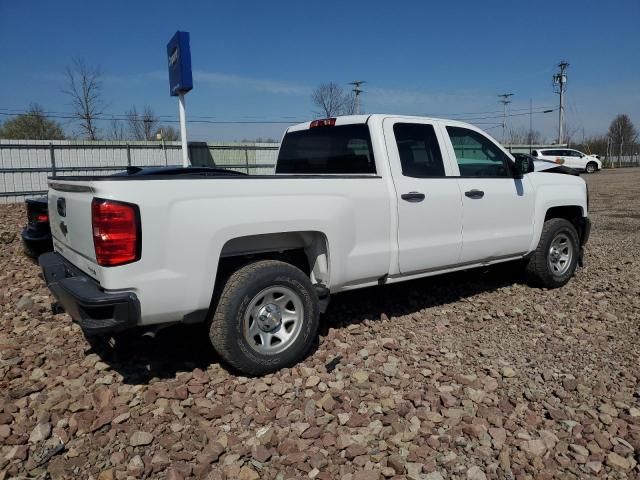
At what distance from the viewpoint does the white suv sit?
33.3 meters

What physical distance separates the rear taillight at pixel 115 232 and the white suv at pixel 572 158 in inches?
1293

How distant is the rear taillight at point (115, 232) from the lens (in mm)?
2963

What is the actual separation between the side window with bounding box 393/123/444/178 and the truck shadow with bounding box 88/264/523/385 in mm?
1442

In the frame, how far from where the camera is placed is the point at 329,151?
481cm

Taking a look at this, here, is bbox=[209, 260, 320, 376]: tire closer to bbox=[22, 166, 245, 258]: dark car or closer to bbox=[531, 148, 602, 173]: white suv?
bbox=[22, 166, 245, 258]: dark car

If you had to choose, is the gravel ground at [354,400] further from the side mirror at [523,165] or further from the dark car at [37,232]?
the side mirror at [523,165]

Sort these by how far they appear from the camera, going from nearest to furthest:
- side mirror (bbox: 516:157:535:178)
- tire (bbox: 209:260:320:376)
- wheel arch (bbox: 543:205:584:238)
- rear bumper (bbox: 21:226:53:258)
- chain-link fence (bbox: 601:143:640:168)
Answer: tire (bbox: 209:260:320:376) → rear bumper (bbox: 21:226:53:258) → side mirror (bbox: 516:157:535:178) → wheel arch (bbox: 543:205:584:238) → chain-link fence (bbox: 601:143:640:168)

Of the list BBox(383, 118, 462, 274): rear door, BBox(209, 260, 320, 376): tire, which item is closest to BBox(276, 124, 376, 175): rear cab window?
BBox(383, 118, 462, 274): rear door

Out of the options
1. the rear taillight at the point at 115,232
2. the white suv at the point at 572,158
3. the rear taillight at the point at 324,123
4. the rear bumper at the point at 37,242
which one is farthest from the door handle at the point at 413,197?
the white suv at the point at 572,158

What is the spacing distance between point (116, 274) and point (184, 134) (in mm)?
10929

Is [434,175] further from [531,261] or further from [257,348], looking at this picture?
[257,348]

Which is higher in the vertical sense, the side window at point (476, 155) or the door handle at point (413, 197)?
the side window at point (476, 155)

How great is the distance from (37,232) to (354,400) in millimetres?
3294

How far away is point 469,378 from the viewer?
3.65 m
